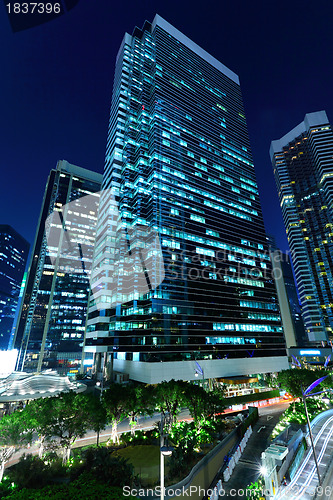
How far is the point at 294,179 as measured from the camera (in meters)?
199

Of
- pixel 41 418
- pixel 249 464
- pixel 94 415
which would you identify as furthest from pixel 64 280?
pixel 249 464

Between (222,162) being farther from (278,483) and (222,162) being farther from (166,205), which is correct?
(278,483)

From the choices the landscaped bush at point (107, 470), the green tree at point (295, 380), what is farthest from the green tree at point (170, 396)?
the green tree at point (295, 380)

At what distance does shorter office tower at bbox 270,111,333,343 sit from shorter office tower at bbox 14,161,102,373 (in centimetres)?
14307

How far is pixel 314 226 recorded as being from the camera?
17675cm

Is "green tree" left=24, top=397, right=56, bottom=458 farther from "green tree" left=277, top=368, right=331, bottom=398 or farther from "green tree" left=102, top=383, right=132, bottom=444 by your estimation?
"green tree" left=277, top=368, right=331, bottom=398

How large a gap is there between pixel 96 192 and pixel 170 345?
154 metres

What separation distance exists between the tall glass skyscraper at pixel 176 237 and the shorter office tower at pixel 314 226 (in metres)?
73.3

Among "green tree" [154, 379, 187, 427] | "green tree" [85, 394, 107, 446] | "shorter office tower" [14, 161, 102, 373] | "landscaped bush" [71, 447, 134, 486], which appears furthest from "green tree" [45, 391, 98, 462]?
"shorter office tower" [14, 161, 102, 373]

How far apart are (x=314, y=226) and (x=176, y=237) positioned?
135m

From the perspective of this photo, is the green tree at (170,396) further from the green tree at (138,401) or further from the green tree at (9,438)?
the green tree at (9,438)

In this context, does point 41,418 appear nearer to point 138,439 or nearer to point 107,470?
point 107,470

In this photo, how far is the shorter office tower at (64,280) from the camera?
152250mm

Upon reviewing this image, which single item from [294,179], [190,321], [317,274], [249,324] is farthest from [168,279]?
[294,179]
